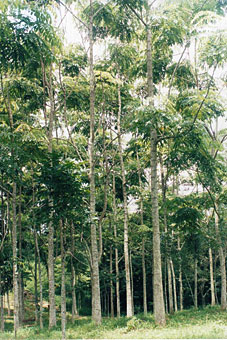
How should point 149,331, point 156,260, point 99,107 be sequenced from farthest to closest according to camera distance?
1. point 99,107
2. point 156,260
3. point 149,331

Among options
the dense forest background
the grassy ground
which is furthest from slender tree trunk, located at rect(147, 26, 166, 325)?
the grassy ground

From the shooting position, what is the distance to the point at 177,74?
13.3m

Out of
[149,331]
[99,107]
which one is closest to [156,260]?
[149,331]

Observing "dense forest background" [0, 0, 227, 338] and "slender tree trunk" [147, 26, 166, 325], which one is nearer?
"dense forest background" [0, 0, 227, 338]

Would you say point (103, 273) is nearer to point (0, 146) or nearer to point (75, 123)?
point (75, 123)

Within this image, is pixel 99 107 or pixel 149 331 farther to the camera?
pixel 99 107

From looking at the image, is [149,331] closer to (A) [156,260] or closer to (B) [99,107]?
(A) [156,260]

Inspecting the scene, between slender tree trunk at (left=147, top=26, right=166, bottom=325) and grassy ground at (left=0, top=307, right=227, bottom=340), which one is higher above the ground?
slender tree trunk at (left=147, top=26, right=166, bottom=325)

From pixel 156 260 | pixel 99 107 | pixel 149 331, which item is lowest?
pixel 149 331

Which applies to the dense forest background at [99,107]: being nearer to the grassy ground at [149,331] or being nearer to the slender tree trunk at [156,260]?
the slender tree trunk at [156,260]

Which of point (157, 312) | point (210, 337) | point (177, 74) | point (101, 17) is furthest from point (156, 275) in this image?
point (101, 17)

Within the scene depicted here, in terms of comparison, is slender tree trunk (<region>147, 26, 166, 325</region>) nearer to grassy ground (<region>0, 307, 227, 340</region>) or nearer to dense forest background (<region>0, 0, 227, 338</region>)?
dense forest background (<region>0, 0, 227, 338</region>)

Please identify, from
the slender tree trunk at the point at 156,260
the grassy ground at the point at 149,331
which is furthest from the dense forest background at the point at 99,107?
the grassy ground at the point at 149,331

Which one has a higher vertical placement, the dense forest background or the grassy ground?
the dense forest background
